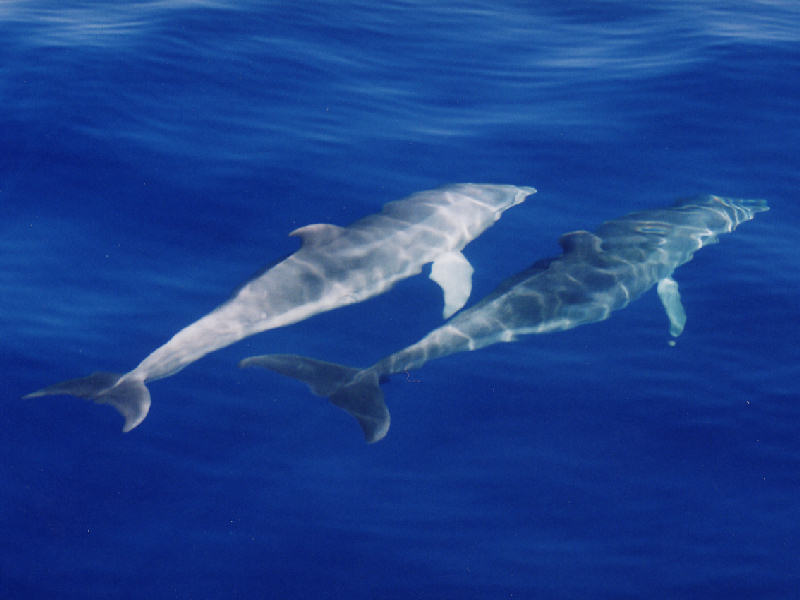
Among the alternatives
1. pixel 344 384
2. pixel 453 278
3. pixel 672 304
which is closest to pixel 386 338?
pixel 344 384

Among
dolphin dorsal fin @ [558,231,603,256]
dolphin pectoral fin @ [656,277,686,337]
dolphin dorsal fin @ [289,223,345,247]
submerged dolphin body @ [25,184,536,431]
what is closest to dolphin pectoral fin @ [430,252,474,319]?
submerged dolphin body @ [25,184,536,431]

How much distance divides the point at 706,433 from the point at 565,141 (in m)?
7.11

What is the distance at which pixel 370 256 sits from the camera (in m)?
10.4

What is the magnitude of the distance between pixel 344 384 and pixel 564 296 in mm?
3085

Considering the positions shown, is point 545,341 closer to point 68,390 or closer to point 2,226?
point 68,390

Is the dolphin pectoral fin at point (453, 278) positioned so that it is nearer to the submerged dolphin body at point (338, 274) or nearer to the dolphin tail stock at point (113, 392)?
the submerged dolphin body at point (338, 274)

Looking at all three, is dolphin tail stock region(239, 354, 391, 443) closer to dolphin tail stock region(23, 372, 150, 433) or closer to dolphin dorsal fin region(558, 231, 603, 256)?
dolphin tail stock region(23, 372, 150, 433)

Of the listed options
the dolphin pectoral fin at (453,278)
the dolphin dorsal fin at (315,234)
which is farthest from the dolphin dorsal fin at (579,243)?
the dolphin dorsal fin at (315,234)

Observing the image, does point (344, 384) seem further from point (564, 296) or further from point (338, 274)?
point (564, 296)

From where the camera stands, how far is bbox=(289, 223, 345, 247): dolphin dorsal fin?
10.1m

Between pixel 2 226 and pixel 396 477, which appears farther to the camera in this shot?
pixel 2 226

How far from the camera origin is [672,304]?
31.2ft

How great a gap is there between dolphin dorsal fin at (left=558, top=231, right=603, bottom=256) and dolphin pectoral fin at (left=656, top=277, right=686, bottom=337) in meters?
0.95

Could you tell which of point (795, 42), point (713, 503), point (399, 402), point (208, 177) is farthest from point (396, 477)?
point (795, 42)
